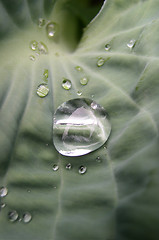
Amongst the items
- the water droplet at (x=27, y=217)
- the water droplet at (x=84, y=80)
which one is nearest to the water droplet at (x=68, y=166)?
the water droplet at (x=27, y=217)

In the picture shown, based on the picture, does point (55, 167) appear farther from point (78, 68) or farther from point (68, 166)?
point (78, 68)

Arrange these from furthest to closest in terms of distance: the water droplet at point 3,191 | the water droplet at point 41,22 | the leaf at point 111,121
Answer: the water droplet at point 41,22
the water droplet at point 3,191
the leaf at point 111,121

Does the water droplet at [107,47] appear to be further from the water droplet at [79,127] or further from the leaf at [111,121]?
the water droplet at [79,127]

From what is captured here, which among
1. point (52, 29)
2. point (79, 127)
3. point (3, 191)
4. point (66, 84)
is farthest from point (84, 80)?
point (3, 191)

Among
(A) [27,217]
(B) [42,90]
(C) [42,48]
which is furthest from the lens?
(C) [42,48]

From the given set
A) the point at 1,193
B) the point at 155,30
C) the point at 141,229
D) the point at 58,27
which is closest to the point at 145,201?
the point at 141,229

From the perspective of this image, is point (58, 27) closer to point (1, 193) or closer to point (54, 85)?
point (54, 85)

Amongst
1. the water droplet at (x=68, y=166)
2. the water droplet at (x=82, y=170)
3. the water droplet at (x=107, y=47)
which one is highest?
the water droplet at (x=107, y=47)
